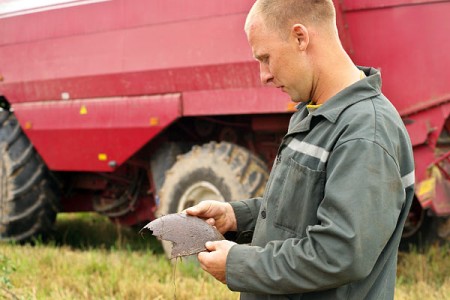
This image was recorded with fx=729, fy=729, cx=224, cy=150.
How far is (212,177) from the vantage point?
16.0ft

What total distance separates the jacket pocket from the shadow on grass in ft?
13.7

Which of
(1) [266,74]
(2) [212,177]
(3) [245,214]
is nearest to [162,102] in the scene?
(2) [212,177]

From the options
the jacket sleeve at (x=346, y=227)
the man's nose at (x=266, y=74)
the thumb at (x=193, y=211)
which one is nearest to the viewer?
the jacket sleeve at (x=346, y=227)

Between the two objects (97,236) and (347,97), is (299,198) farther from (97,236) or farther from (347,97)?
(97,236)

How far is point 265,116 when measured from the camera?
4844mm

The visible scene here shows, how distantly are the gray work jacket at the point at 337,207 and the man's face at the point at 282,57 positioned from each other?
0.09 meters

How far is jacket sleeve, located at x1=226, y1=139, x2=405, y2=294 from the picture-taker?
1.64 metres

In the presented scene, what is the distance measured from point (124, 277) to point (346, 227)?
2.83 meters

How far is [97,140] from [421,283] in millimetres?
2556

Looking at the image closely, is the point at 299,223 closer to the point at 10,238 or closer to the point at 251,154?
the point at 251,154

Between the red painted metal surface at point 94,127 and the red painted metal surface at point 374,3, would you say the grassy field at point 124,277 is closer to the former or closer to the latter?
the red painted metal surface at point 94,127

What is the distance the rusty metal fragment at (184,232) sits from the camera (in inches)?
78.6

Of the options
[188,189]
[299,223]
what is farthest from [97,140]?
[299,223]

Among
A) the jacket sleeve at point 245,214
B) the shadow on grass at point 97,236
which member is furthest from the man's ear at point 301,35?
the shadow on grass at point 97,236
